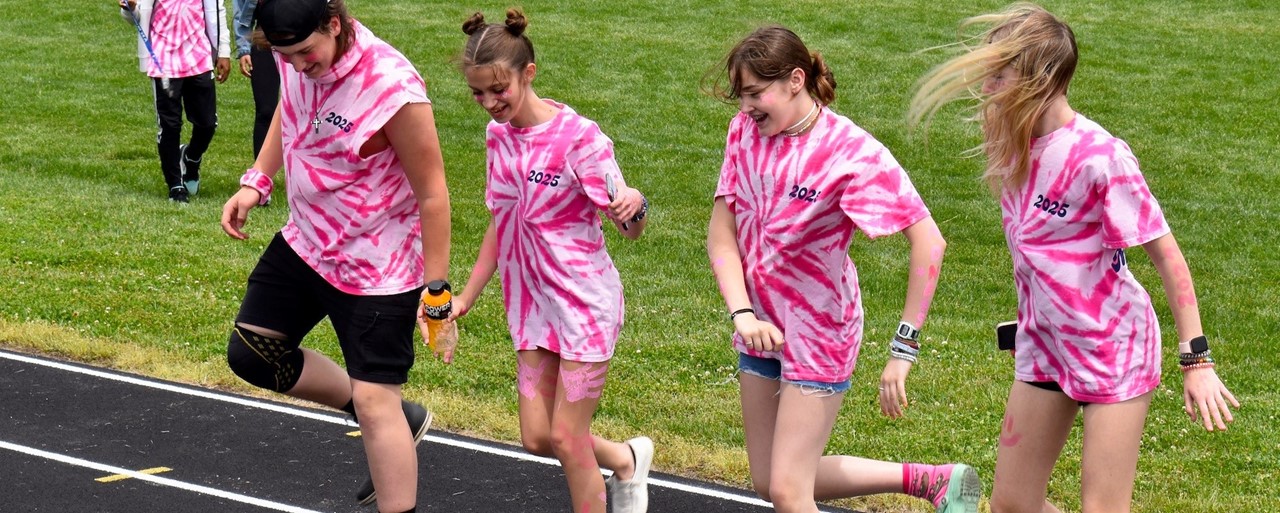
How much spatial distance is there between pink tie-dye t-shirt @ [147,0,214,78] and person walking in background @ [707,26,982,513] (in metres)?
7.69

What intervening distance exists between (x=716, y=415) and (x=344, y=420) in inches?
67.0

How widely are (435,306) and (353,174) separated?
0.51 meters

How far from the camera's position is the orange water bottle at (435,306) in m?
4.90

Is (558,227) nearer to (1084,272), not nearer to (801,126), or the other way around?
(801,126)

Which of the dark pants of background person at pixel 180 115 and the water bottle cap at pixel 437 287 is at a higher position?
the water bottle cap at pixel 437 287

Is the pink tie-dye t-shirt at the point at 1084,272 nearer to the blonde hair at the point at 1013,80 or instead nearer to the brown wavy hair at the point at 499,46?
the blonde hair at the point at 1013,80

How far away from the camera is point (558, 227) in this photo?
16.3ft

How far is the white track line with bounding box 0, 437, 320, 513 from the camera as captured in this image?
19.4 ft

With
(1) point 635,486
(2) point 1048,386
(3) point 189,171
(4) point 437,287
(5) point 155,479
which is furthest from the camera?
(3) point 189,171

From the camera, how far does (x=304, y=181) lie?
16.5 ft

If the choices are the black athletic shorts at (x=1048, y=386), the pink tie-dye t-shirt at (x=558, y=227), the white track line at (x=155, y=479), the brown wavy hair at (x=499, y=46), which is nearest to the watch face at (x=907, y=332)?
the black athletic shorts at (x=1048, y=386)

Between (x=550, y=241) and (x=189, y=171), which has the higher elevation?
(x=550, y=241)

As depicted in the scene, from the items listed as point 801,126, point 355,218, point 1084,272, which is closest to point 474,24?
point 355,218

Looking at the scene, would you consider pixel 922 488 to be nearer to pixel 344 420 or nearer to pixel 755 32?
pixel 755 32
